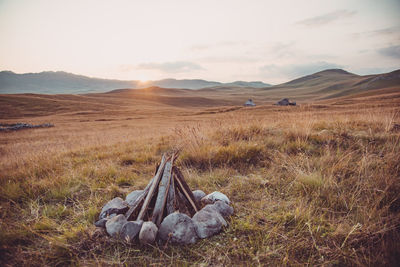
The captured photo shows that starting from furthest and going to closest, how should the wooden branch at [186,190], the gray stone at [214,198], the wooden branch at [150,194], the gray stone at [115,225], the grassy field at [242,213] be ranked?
the gray stone at [214,198], the wooden branch at [186,190], the wooden branch at [150,194], the gray stone at [115,225], the grassy field at [242,213]

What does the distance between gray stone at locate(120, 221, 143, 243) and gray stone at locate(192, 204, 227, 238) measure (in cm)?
64

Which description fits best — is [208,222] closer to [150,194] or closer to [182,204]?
[182,204]

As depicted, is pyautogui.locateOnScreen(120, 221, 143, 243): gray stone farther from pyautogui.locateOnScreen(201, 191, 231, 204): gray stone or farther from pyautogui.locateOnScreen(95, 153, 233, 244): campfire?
pyautogui.locateOnScreen(201, 191, 231, 204): gray stone

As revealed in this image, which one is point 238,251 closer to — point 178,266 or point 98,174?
point 178,266

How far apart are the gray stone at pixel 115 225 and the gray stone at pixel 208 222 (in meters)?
0.83

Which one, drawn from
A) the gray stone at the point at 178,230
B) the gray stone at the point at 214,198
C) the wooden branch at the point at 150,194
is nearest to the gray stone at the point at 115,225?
the wooden branch at the point at 150,194

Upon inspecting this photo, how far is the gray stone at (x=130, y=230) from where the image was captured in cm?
206

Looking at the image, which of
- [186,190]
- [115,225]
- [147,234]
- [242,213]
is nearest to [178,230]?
[147,234]

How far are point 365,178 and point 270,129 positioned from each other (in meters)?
4.02

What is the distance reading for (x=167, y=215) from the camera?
2422 millimetres

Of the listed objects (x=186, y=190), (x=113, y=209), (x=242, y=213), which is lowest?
(x=242, y=213)

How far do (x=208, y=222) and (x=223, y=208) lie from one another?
1.17 feet

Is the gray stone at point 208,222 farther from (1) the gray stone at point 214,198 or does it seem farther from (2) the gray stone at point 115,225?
(2) the gray stone at point 115,225

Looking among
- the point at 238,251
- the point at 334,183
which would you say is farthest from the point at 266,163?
the point at 238,251
